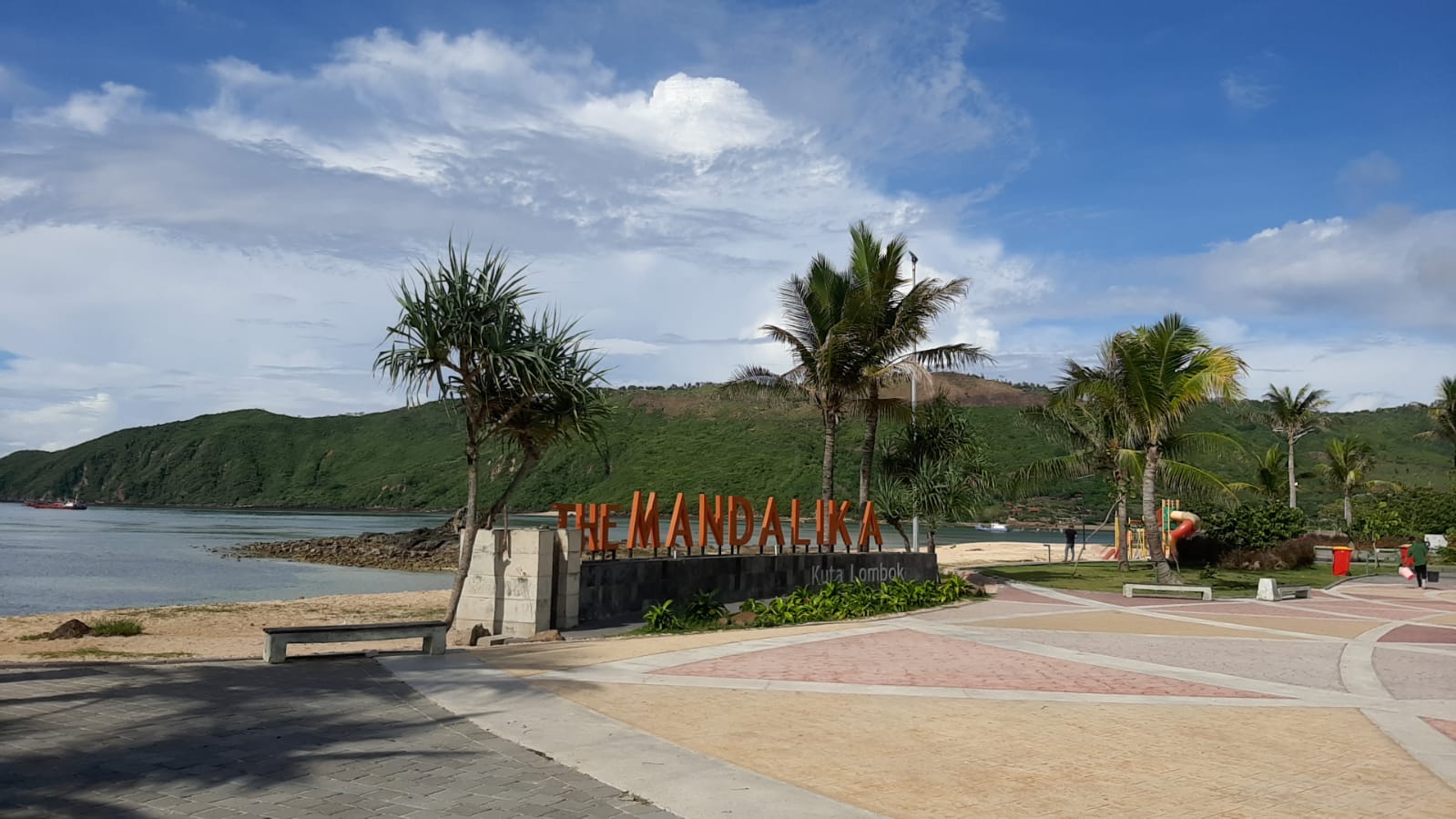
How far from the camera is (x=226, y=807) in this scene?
550cm

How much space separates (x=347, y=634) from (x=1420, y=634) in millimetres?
15543

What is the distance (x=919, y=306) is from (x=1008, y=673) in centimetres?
1482

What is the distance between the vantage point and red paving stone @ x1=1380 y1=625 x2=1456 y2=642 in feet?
50.8

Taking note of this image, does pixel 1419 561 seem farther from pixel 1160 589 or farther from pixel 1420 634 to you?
pixel 1420 634

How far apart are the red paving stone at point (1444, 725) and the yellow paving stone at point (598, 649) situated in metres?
7.35

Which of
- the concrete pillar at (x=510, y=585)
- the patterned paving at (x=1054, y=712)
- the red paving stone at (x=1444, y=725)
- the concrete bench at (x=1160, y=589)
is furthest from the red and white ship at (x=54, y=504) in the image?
the red paving stone at (x=1444, y=725)

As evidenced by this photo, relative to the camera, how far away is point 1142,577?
29688 millimetres

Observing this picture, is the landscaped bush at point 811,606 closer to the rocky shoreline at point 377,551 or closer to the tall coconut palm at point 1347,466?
the rocky shoreline at point 377,551

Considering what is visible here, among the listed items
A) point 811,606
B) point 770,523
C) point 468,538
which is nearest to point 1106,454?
point 770,523

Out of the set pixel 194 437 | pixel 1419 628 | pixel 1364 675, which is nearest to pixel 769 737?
pixel 1364 675

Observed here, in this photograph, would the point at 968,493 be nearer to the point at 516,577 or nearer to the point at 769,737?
the point at 516,577

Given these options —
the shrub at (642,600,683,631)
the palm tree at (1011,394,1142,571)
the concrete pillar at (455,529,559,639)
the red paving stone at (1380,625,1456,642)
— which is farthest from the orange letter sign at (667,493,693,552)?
the palm tree at (1011,394,1142,571)

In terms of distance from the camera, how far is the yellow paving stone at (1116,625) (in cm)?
1606

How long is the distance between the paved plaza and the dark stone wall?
11.5ft
